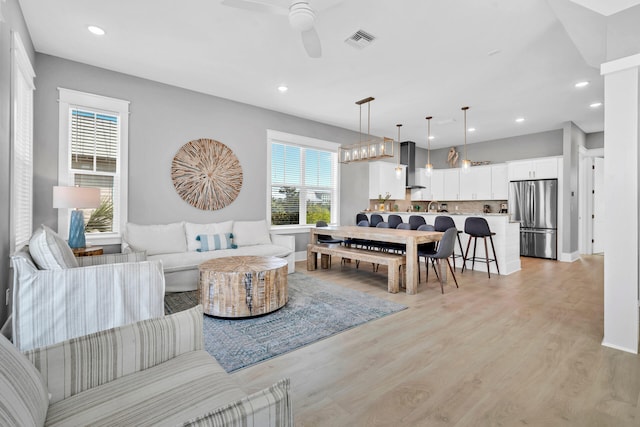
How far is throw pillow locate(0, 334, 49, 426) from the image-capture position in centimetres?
71

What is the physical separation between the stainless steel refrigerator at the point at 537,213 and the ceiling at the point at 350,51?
1.73 meters

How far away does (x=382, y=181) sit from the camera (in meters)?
7.50

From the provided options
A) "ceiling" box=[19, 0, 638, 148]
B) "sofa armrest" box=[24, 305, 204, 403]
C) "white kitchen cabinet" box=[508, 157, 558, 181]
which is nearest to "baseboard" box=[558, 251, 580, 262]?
"white kitchen cabinet" box=[508, 157, 558, 181]

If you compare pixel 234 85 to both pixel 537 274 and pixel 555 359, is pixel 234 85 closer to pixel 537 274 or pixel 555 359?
pixel 555 359

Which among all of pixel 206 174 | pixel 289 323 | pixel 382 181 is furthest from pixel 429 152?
pixel 289 323

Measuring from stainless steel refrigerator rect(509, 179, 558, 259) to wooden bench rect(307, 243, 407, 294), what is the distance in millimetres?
4125

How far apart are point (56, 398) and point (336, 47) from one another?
3.55 metres

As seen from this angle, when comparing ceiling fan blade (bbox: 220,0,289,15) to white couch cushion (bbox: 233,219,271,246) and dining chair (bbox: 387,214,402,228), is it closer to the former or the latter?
white couch cushion (bbox: 233,219,271,246)

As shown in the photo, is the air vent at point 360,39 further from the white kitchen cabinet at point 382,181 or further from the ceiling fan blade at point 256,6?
the white kitchen cabinet at point 382,181

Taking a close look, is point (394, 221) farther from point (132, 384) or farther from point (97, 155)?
point (132, 384)

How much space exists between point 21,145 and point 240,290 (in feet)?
8.91

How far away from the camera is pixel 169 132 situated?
447 cm

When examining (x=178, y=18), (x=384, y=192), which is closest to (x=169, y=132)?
(x=178, y=18)

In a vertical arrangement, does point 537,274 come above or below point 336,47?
below
